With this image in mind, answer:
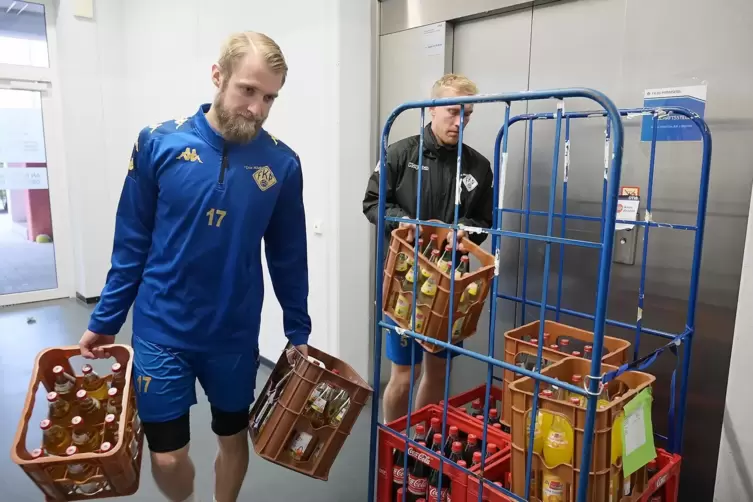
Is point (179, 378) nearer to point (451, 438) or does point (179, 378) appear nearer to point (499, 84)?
point (451, 438)

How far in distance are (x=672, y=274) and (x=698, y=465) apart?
79 cm

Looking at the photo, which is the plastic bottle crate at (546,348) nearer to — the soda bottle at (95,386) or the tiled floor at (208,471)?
the tiled floor at (208,471)

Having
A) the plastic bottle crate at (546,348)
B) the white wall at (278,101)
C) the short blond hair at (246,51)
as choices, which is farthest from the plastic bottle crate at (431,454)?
the white wall at (278,101)

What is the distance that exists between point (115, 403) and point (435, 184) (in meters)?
1.45

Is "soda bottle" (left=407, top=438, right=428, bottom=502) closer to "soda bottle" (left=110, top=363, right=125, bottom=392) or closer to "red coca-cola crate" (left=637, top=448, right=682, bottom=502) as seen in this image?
"red coca-cola crate" (left=637, top=448, right=682, bottom=502)

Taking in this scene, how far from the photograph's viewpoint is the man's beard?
1723 millimetres

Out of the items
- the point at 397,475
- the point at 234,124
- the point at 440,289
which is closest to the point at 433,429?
the point at 397,475

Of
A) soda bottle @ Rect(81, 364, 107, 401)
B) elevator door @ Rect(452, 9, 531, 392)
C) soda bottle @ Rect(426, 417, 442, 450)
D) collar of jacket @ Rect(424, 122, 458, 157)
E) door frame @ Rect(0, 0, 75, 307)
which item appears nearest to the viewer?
soda bottle @ Rect(81, 364, 107, 401)

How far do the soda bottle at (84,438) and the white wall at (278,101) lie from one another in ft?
5.59

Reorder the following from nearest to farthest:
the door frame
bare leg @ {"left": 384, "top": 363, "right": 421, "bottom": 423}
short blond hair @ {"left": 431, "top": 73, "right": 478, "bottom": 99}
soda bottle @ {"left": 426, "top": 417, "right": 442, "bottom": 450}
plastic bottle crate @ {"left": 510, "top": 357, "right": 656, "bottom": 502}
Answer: plastic bottle crate @ {"left": 510, "top": 357, "right": 656, "bottom": 502}
soda bottle @ {"left": 426, "top": 417, "right": 442, "bottom": 450}
short blond hair @ {"left": 431, "top": 73, "right": 478, "bottom": 99}
bare leg @ {"left": 384, "top": 363, "right": 421, "bottom": 423}
the door frame

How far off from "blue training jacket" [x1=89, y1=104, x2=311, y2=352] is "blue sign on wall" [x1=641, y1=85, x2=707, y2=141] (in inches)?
58.4

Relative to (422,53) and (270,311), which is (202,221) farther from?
(270,311)

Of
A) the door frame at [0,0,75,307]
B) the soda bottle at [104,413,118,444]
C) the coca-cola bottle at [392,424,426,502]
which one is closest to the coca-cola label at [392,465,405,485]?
the coca-cola bottle at [392,424,426,502]

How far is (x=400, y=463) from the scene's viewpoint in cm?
196
